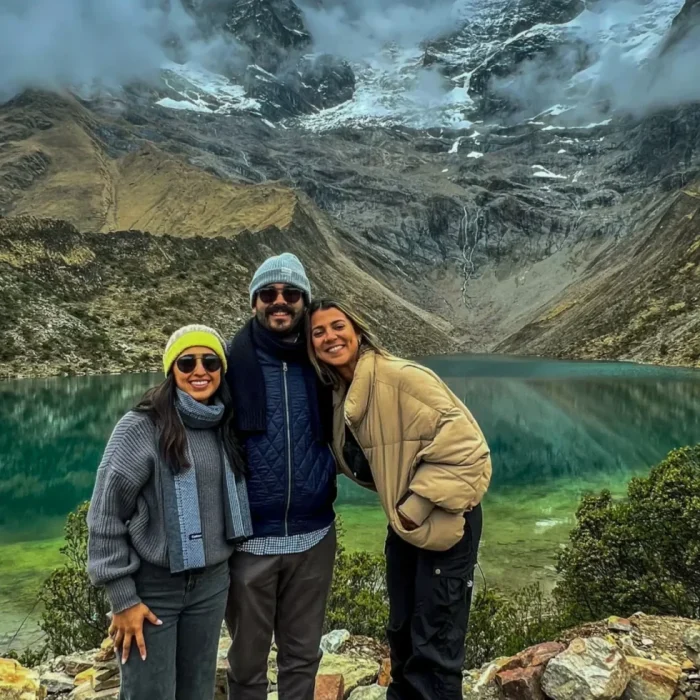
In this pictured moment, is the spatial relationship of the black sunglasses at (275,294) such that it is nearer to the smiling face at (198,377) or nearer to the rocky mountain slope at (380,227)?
the smiling face at (198,377)

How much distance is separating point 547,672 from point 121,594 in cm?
344

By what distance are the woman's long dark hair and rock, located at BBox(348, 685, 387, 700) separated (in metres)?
2.63

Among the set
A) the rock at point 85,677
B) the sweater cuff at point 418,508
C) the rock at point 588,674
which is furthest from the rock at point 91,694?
the rock at point 588,674

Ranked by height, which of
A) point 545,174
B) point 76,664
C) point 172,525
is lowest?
point 76,664

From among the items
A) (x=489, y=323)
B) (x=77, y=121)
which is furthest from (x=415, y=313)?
(x=77, y=121)

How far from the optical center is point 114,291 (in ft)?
234

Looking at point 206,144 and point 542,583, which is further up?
point 206,144

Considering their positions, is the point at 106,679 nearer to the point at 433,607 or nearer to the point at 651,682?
the point at 433,607

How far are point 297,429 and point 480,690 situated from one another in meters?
3.08

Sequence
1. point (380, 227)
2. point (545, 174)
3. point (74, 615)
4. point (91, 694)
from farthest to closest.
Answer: point (545, 174), point (380, 227), point (74, 615), point (91, 694)

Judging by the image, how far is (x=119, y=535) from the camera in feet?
12.0

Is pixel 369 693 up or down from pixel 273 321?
down

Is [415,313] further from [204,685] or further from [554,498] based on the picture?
[204,685]

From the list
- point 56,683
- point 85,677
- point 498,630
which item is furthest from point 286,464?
point 498,630
